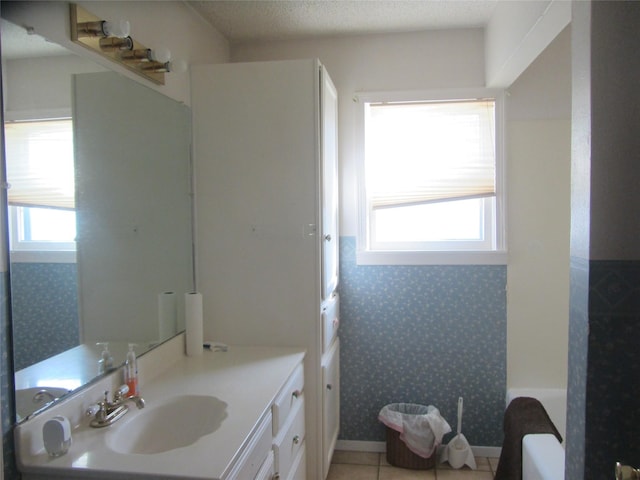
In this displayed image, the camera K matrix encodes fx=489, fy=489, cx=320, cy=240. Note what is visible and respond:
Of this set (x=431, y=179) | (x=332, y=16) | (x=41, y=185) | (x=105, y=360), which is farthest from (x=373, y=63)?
(x=105, y=360)

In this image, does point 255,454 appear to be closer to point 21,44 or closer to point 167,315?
point 167,315

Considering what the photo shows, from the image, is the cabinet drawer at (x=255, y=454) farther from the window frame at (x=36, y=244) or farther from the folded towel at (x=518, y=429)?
the folded towel at (x=518, y=429)

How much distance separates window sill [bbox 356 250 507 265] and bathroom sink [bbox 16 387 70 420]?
184 centimetres

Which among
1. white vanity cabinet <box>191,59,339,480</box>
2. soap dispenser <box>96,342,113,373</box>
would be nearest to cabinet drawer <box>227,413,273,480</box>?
soap dispenser <box>96,342,113,373</box>

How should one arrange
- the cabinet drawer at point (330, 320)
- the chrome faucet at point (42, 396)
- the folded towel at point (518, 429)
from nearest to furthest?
the chrome faucet at point (42, 396), the folded towel at point (518, 429), the cabinet drawer at point (330, 320)

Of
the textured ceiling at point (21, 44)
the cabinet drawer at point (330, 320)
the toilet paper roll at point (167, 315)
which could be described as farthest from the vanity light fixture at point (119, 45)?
the cabinet drawer at point (330, 320)

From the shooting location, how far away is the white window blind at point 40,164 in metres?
1.24

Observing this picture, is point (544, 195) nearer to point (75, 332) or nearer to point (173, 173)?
point (173, 173)

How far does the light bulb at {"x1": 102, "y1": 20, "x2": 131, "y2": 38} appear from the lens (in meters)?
1.54

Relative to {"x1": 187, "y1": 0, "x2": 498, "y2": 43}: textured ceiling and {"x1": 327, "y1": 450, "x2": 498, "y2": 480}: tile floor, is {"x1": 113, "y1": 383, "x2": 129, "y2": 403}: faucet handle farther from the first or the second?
{"x1": 187, "y1": 0, "x2": 498, "y2": 43}: textured ceiling

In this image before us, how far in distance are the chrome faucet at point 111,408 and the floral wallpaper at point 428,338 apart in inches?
61.4

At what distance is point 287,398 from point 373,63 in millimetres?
1962

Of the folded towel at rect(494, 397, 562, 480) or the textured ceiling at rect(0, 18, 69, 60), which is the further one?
the folded towel at rect(494, 397, 562, 480)

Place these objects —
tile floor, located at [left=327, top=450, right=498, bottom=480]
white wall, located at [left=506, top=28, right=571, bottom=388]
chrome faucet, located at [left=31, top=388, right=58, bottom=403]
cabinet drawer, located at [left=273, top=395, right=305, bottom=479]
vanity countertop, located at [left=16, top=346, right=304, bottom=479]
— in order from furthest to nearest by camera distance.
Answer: white wall, located at [left=506, top=28, right=571, bottom=388], tile floor, located at [left=327, top=450, right=498, bottom=480], cabinet drawer, located at [left=273, top=395, right=305, bottom=479], chrome faucet, located at [left=31, top=388, right=58, bottom=403], vanity countertop, located at [left=16, top=346, right=304, bottom=479]
